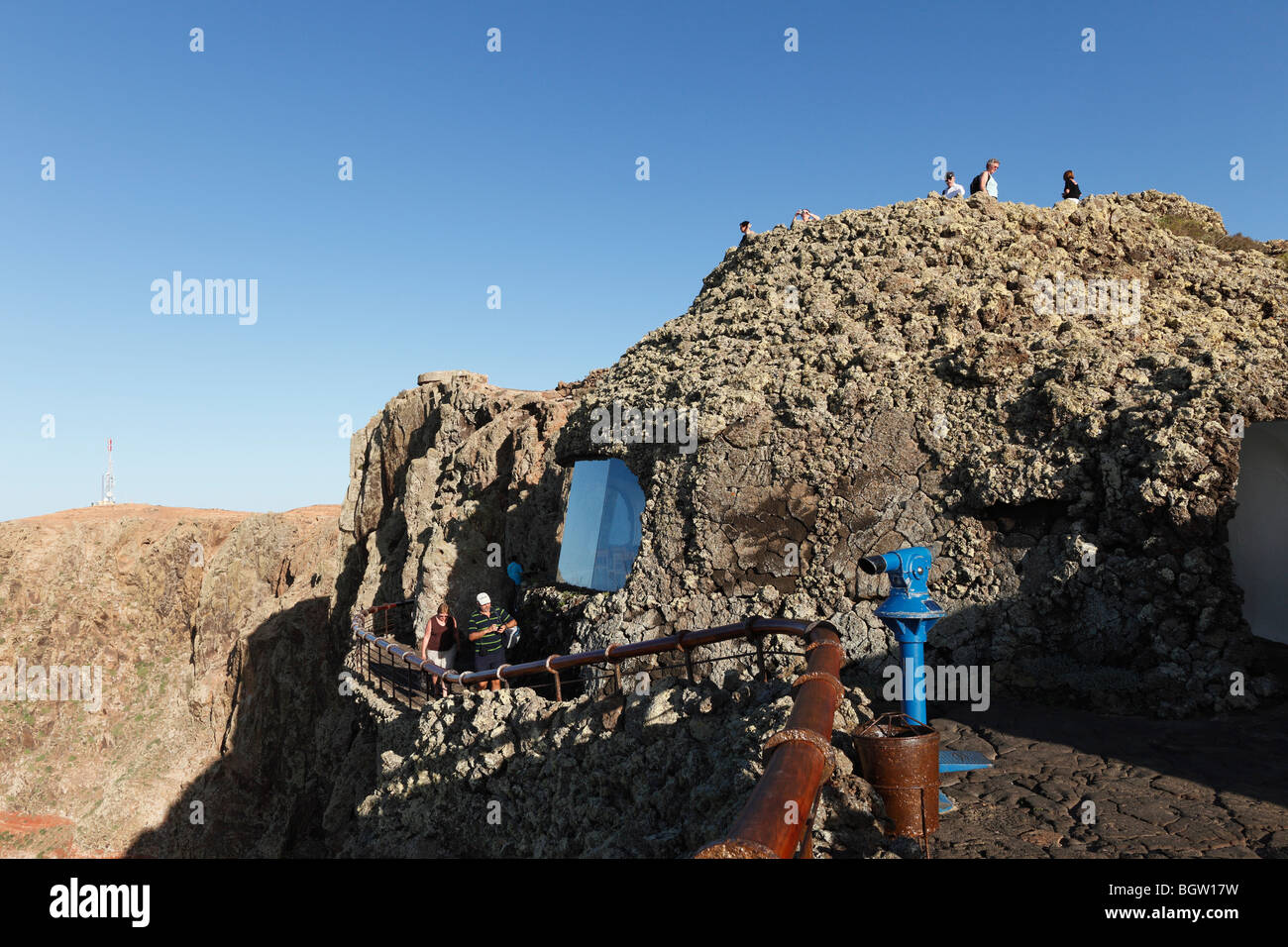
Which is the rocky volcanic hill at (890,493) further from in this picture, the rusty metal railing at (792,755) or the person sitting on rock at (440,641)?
the person sitting on rock at (440,641)

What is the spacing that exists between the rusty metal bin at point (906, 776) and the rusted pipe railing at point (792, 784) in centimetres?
37

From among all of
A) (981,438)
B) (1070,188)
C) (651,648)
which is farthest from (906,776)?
(1070,188)

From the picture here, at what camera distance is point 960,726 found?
6707 millimetres

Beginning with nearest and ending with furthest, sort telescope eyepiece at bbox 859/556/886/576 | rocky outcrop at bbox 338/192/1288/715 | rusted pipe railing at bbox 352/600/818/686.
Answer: telescope eyepiece at bbox 859/556/886/576 < rusted pipe railing at bbox 352/600/818/686 < rocky outcrop at bbox 338/192/1288/715

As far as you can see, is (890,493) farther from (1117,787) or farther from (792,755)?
(792,755)

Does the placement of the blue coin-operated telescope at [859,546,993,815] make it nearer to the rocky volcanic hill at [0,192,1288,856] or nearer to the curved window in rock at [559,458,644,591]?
the rocky volcanic hill at [0,192,1288,856]

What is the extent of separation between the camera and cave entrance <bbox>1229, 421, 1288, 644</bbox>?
27.2ft

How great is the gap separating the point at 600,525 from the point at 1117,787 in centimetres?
824

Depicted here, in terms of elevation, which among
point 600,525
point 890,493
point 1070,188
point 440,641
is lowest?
point 440,641

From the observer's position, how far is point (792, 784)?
2.91m

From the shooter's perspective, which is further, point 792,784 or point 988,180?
point 988,180

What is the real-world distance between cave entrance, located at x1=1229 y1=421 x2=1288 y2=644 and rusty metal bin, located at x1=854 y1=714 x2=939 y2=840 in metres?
5.97

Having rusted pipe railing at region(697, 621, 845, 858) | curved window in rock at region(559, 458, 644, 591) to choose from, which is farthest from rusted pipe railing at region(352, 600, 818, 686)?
curved window in rock at region(559, 458, 644, 591)
